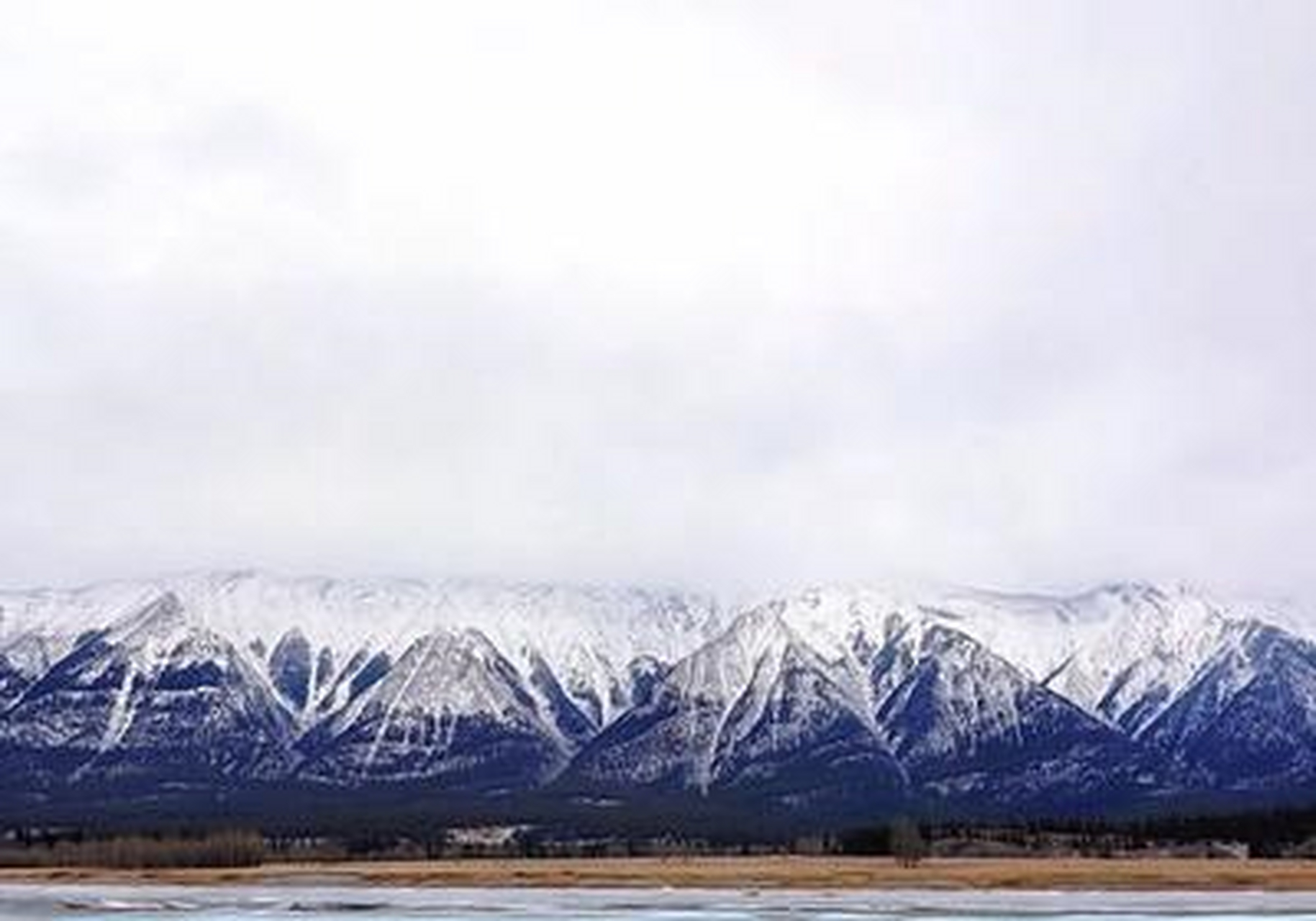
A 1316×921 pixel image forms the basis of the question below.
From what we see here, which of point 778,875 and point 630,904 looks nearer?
point 630,904

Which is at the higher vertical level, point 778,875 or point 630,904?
point 778,875

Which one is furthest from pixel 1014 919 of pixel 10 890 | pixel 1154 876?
pixel 10 890

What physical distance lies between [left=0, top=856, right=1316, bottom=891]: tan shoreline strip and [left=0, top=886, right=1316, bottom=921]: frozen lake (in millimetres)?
11341

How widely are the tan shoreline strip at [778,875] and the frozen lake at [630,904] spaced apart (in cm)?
1134

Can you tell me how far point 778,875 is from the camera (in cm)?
16200

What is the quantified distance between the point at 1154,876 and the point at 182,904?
225 feet

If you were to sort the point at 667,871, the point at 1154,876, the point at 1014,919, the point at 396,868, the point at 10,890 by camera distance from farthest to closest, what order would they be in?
the point at 396,868, the point at 667,871, the point at 1154,876, the point at 10,890, the point at 1014,919

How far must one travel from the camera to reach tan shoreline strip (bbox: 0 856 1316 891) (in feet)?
476

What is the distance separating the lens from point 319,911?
104375mm

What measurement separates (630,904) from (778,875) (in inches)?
1897

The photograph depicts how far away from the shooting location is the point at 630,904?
378ft

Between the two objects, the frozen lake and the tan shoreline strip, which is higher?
the tan shoreline strip

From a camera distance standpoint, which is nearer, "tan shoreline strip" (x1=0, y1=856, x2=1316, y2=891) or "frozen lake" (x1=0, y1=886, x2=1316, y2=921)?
"frozen lake" (x1=0, y1=886, x2=1316, y2=921)

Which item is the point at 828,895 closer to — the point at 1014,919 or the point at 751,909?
the point at 751,909
